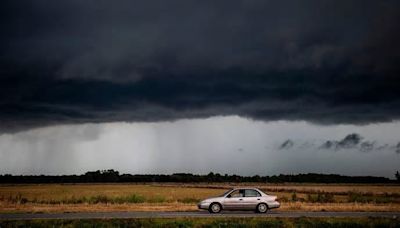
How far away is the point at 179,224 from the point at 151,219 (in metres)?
2.55

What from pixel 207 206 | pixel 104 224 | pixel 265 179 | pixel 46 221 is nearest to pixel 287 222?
pixel 207 206

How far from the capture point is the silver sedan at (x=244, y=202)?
109 ft

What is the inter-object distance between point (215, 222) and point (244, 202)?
20.9ft

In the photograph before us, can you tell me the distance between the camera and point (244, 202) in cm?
3322

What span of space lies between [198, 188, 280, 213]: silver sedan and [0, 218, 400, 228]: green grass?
4666 mm

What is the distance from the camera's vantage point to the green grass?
26766 mm

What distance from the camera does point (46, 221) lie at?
28641 mm

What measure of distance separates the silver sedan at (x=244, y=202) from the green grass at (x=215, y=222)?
184 inches

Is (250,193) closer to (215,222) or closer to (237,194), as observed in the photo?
(237,194)

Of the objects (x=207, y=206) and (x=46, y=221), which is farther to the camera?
(x=207, y=206)

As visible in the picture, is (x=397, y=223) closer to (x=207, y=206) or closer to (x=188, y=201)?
(x=207, y=206)

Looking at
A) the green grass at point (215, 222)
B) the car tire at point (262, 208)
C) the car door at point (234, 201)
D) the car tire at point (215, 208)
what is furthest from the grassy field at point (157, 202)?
the green grass at point (215, 222)

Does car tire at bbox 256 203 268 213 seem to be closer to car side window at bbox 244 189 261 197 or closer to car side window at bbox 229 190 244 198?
car side window at bbox 244 189 261 197

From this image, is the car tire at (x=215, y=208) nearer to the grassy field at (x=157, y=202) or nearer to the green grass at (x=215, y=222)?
the green grass at (x=215, y=222)
